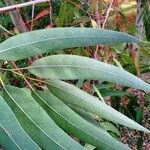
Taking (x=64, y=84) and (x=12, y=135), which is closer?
(x=12, y=135)

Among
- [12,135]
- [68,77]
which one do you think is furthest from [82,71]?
[12,135]

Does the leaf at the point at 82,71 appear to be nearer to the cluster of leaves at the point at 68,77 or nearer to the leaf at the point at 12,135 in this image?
the cluster of leaves at the point at 68,77

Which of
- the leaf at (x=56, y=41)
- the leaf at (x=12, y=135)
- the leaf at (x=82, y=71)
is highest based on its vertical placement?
the leaf at (x=56, y=41)

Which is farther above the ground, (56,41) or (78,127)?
(56,41)

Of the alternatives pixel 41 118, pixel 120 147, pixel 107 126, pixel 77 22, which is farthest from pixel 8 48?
pixel 77 22

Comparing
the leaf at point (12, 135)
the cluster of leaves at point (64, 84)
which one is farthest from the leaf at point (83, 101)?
the leaf at point (12, 135)

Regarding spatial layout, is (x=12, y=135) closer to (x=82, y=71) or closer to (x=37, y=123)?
(x=37, y=123)

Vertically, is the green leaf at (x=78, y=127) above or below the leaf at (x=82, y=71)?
below
